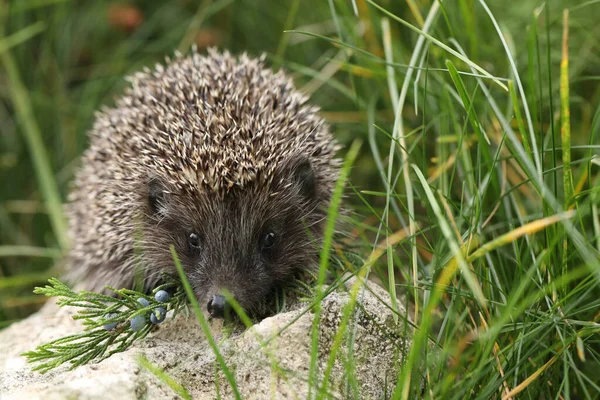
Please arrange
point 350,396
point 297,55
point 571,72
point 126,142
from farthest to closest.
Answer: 1. point 297,55
2. point 571,72
3. point 126,142
4. point 350,396

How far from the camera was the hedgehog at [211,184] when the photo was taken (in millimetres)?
3125

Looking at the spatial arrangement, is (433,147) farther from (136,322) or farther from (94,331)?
(94,331)

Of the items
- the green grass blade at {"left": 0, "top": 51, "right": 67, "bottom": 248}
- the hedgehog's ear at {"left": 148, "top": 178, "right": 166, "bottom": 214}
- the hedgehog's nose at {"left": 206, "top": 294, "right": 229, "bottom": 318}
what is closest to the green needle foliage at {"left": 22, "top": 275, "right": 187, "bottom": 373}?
the hedgehog's nose at {"left": 206, "top": 294, "right": 229, "bottom": 318}

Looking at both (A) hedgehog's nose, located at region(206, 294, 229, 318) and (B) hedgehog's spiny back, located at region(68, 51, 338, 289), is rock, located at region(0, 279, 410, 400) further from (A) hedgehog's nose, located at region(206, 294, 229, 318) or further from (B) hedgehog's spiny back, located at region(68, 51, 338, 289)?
(B) hedgehog's spiny back, located at region(68, 51, 338, 289)

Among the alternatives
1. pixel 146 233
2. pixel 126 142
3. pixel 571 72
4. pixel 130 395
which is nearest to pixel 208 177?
pixel 146 233

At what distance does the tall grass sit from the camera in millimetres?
2619

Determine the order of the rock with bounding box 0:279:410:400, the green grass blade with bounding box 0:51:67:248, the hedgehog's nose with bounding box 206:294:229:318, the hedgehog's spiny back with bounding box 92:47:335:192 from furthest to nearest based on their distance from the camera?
the green grass blade with bounding box 0:51:67:248 → the hedgehog's spiny back with bounding box 92:47:335:192 → the hedgehog's nose with bounding box 206:294:229:318 → the rock with bounding box 0:279:410:400

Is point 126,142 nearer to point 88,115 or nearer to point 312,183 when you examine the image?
point 312,183

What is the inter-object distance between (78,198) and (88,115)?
1.24m

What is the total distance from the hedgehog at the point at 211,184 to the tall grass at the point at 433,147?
1.16 ft

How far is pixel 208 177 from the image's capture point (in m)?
3.16

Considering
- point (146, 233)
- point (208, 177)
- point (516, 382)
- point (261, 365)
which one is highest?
point (208, 177)

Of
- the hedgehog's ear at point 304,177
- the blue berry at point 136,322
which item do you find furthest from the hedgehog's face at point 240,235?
the blue berry at point 136,322

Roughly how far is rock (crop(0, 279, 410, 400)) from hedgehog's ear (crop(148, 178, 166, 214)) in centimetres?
70
